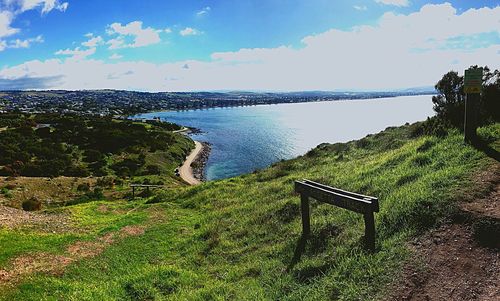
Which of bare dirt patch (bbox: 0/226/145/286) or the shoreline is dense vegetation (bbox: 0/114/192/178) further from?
bare dirt patch (bbox: 0/226/145/286)

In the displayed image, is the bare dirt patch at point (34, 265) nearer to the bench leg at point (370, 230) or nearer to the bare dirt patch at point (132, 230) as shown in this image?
the bare dirt patch at point (132, 230)

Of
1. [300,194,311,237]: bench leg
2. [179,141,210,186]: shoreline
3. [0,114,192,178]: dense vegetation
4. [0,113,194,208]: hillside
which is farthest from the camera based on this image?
[179,141,210,186]: shoreline

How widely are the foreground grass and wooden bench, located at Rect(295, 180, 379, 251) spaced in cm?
28

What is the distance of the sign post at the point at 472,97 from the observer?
1070 cm

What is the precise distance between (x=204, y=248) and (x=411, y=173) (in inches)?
272

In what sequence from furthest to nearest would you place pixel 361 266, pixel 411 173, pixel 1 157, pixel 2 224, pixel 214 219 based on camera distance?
pixel 1 157 < pixel 214 219 < pixel 2 224 < pixel 411 173 < pixel 361 266

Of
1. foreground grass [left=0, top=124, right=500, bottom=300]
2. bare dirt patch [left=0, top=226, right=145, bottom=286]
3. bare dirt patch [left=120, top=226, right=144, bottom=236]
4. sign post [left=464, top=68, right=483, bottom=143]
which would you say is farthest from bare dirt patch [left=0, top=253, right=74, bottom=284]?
sign post [left=464, top=68, right=483, bottom=143]

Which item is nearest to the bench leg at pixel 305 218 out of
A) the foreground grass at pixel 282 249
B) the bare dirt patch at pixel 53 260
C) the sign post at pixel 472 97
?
the foreground grass at pixel 282 249

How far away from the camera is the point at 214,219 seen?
1605 centimetres

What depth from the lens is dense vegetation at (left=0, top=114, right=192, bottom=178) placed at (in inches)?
1797

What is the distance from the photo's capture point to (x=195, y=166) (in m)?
69.6

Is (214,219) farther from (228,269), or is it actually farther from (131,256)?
(228,269)

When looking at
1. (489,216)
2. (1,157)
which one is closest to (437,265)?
(489,216)

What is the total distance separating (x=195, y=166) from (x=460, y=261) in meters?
64.5
